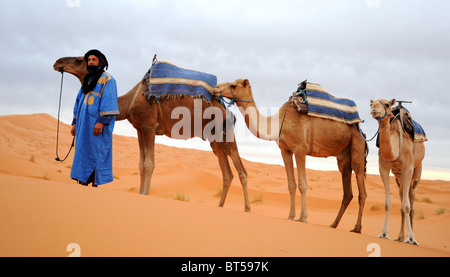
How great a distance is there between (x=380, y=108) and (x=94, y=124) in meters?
5.08

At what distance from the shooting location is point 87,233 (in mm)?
3191

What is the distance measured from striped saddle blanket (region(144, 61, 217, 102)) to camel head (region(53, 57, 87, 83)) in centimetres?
120

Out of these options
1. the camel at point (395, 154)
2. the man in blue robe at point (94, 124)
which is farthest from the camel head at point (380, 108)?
the man in blue robe at point (94, 124)

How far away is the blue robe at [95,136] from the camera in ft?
21.7

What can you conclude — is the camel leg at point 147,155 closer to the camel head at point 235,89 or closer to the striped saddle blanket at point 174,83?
the striped saddle blanket at point 174,83

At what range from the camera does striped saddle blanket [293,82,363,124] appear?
7629 millimetres

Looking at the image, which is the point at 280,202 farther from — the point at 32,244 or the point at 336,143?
the point at 32,244

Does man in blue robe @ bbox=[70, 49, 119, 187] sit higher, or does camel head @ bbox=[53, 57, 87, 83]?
camel head @ bbox=[53, 57, 87, 83]

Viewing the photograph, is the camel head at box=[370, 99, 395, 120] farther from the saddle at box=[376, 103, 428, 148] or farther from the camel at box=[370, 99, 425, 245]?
the saddle at box=[376, 103, 428, 148]

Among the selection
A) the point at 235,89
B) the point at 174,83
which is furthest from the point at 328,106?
the point at 174,83

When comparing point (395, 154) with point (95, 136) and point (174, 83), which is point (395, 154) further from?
point (95, 136)

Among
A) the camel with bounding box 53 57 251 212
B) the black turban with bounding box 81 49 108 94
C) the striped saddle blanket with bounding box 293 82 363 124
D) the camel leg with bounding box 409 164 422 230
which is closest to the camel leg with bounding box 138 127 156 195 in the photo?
the camel with bounding box 53 57 251 212

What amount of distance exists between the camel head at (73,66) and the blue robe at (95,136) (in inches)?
23.8

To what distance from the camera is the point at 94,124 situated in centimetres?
675
